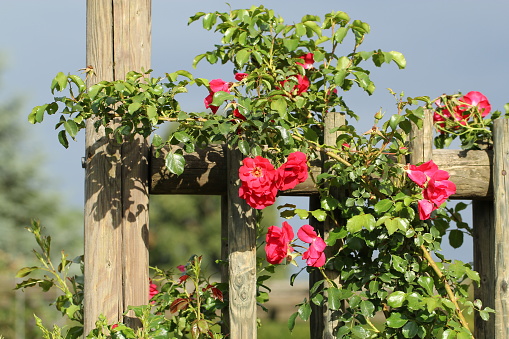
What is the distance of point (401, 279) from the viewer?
302 cm

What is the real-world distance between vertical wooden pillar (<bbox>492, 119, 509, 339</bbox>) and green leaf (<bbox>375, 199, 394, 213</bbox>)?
79 cm

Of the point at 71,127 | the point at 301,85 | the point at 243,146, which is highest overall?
the point at 301,85

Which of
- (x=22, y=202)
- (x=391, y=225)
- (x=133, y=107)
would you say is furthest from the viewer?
(x=22, y=202)

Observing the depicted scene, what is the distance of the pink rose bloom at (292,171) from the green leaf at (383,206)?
0.37 m

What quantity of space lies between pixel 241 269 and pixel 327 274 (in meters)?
0.42

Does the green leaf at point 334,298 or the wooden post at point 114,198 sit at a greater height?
the wooden post at point 114,198

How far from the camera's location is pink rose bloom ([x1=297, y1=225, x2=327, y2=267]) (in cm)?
293

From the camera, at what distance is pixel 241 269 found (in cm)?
296

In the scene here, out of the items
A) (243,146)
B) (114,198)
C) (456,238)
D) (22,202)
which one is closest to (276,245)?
(243,146)

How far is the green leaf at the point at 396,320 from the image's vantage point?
2.92 m

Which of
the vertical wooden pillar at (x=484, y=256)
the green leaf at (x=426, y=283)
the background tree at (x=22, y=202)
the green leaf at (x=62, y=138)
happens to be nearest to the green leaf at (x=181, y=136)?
the green leaf at (x=62, y=138)

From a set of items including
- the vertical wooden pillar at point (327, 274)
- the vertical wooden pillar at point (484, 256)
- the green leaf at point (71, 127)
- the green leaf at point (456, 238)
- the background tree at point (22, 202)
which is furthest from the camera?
the background tree at point (22, 202)

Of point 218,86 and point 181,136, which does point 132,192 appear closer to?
point 181,136

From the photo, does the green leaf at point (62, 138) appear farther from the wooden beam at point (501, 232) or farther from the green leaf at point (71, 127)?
the wooden beam at point (501, 232)
